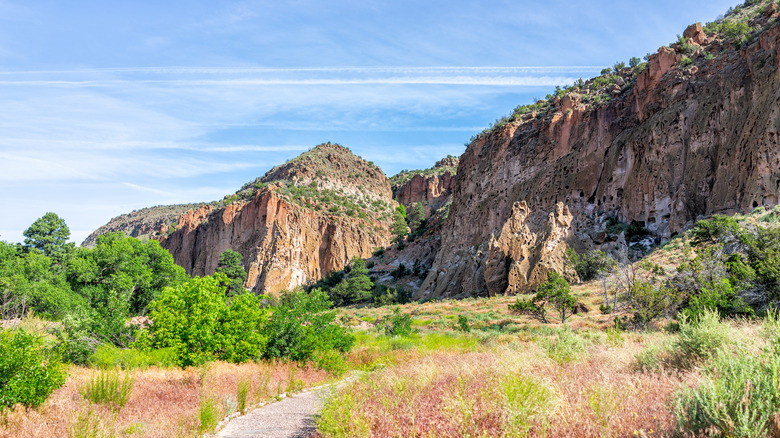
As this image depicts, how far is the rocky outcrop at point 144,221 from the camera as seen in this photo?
124m

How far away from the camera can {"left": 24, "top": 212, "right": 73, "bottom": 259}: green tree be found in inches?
1446

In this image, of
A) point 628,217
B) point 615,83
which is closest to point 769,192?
point 628,217

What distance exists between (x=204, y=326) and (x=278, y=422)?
5153 millimetres

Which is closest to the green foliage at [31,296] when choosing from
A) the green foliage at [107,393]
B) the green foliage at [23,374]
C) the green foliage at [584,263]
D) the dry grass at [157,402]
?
the dry grass at [157,402]

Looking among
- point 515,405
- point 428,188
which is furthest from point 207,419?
point 428,188

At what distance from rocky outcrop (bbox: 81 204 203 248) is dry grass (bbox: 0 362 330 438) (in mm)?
110906

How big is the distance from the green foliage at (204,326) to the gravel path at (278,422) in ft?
10.9

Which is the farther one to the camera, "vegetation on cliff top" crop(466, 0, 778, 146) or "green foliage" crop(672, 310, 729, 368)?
"vegetation on cliff top" crop(466, 0, 778, 146)

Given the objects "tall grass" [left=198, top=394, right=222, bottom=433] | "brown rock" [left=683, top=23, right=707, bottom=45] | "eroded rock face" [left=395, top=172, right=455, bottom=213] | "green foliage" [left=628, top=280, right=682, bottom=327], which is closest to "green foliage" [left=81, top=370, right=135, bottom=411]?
"tall grass" [left=198, top=394, right=222, bottom=433]

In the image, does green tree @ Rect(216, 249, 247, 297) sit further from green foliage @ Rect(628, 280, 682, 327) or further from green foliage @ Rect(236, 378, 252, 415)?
green foliage @ Rect(236, 378, 252, 415)

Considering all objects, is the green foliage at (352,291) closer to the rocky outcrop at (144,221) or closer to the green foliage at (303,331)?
the green foliage at (303,331)

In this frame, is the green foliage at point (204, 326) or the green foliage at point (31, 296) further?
the green foliage at point (31, 296)

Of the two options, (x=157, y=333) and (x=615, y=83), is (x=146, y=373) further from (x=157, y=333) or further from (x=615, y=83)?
(x=615, y=83)

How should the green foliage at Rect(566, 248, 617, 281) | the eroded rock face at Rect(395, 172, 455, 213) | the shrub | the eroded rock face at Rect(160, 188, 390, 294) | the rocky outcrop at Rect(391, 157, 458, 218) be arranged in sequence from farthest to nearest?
the eroded rock face at Rect(395, 172, 455, 213) < the rocky outcrop at Rect(391, 157, 458, 218) < the eroded rock face at Rect(160, 188, 390, 294) < the green foliage at Rect(566, 248, 617, 281) < the shrub
